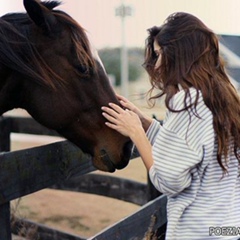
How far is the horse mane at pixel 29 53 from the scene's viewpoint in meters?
2.26

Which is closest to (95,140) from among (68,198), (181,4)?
(68,198)

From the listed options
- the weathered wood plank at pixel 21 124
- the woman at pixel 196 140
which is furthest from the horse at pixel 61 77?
the weathered wood plank at pixel 21 124

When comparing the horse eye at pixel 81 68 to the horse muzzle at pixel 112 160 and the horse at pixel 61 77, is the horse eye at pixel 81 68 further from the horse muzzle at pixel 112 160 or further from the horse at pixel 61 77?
the horse muzzle at pixel 112 160

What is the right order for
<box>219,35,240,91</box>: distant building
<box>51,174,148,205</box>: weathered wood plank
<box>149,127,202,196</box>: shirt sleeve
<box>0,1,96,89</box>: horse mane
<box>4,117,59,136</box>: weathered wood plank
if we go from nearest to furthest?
<box>149,127,202,196</box>: shirt sleeve
<box>0,1,96,89</box>: horse mane
<box>219,35,240,91</box>: distant building
<box>51,174,148,205</box>: weathered wood plank
<box>4,117,59,136</box>: weathered wood plank

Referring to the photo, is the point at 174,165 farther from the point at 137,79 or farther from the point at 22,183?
the point at 137,79

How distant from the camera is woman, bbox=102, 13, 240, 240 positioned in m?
1.46

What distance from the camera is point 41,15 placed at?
227 centimetres

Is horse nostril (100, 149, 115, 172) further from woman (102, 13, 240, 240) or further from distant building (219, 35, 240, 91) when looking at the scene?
distant building (219, 35, 240, 91)

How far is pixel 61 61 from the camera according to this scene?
232cm

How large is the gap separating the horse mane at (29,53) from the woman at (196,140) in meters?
0.78

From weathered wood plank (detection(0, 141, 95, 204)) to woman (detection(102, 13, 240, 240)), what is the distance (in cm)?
83

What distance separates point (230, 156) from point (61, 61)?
3.62ft

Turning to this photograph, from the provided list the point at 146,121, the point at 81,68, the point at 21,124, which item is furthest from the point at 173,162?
the point at 21,124

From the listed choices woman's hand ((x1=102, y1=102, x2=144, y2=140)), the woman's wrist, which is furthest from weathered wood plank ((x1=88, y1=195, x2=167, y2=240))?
woman's hand ((x1=102, y1=102, x2=144, y2=140))
